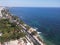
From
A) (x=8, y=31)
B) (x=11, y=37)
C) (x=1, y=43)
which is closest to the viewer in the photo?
(x=1, y=43)

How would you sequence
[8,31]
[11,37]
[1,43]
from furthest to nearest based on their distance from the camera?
1. [8,31]
2. [11,37]
3. [1,43]

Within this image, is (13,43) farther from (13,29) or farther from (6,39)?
(13,29)

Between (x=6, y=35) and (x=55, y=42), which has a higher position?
(x=6, y=35)

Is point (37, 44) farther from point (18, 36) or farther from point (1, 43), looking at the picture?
point (1, 43)

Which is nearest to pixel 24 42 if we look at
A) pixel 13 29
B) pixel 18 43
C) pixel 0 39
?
pixel 18 43

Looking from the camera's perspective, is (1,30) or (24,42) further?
(1,30)

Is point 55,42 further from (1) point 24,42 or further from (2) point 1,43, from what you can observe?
(2) point 1,43

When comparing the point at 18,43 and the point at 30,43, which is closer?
the point at 18,43

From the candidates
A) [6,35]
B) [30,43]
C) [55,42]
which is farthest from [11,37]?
[55,42]
